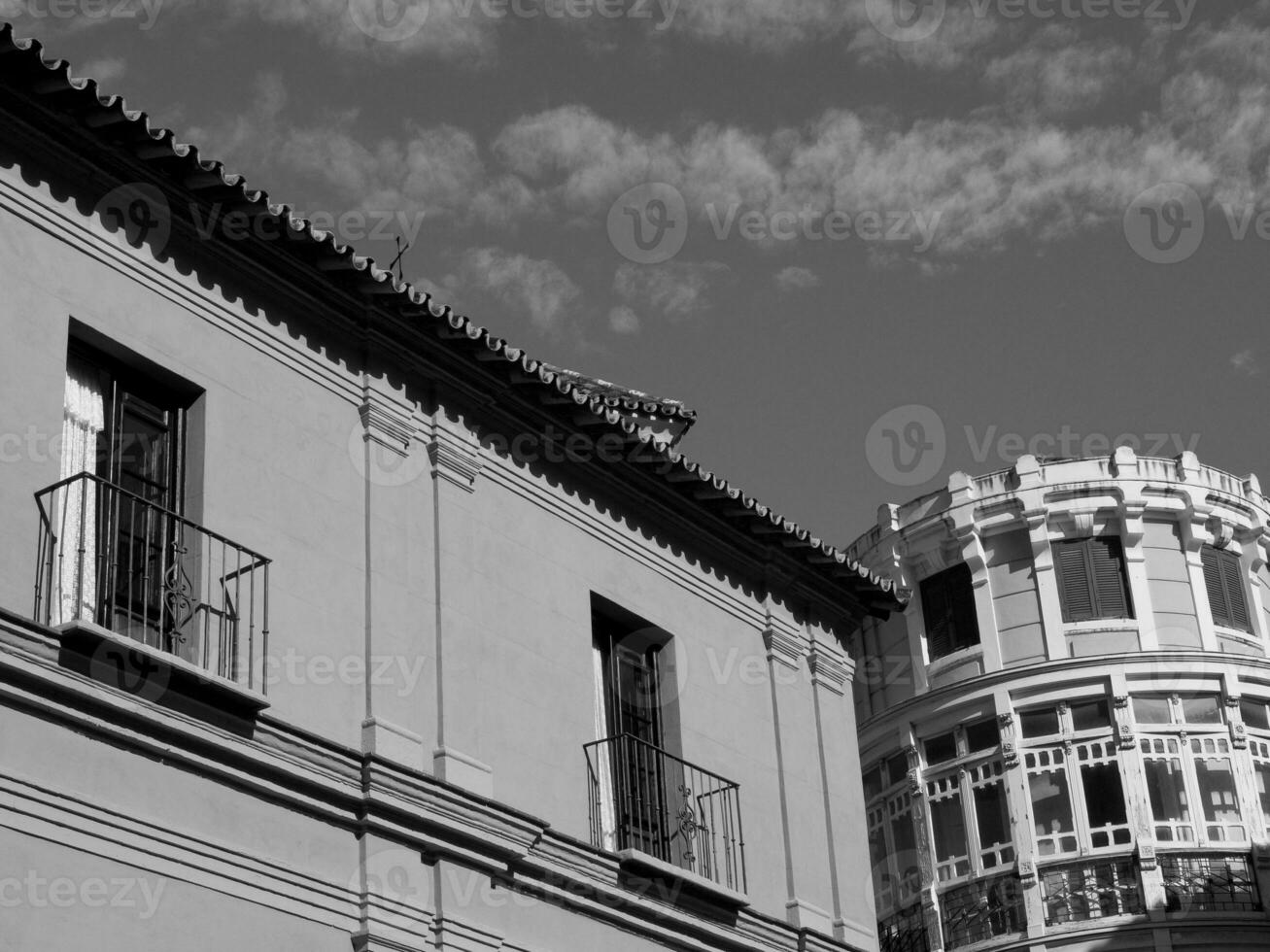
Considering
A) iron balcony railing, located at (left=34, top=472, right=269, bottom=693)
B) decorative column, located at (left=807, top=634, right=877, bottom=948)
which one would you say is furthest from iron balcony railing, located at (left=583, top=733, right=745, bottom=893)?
iron balcony railing, located at (left=34, top=472, right=269, bottom=693)

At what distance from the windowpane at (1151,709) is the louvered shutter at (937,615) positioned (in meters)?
3.13

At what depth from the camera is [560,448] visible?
55.8 feet

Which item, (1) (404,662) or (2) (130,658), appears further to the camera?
(1) (404,662)

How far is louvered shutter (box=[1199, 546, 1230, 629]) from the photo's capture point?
3011 centimetres

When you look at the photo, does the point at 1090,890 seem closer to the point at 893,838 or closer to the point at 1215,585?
the point at 893,838

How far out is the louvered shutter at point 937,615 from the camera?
3069cm

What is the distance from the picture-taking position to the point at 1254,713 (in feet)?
96.1

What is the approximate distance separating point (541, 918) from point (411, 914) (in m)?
1.53

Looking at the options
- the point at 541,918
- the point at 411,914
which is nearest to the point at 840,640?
the point at 541,918

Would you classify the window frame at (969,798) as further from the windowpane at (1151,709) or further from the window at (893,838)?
the windowpane at (1151,709)

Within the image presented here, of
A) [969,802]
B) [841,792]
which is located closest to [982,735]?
[969,802]

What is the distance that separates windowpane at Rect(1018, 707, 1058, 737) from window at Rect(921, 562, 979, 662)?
156 cm

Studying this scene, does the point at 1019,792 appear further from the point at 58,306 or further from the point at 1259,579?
the point at 58,306

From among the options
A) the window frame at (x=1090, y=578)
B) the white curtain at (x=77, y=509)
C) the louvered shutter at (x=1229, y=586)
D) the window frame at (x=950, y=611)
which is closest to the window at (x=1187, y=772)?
the window frame at (x=1090, y=578)
